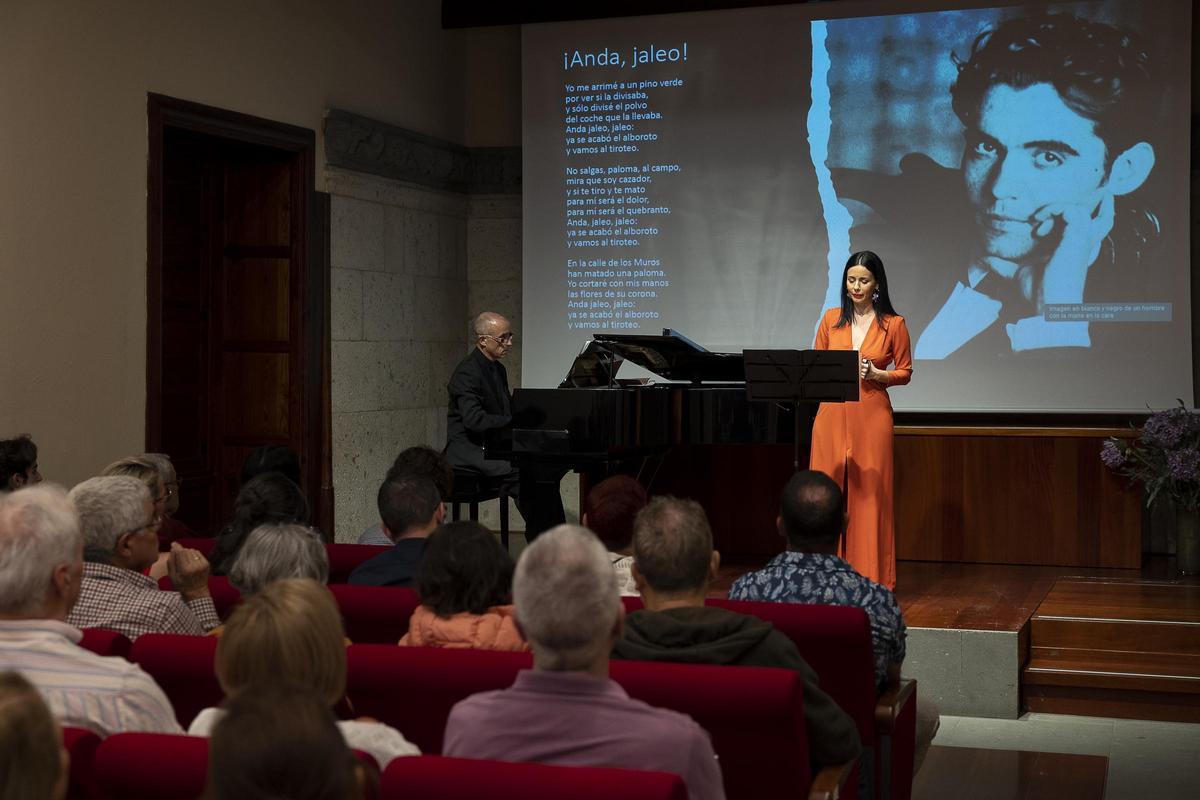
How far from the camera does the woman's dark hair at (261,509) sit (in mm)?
3664

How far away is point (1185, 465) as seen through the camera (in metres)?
6.67

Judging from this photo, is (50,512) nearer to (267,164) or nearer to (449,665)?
(449,665)

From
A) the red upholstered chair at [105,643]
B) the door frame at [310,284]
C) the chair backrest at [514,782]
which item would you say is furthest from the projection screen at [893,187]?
the chair backrest at [514,782]

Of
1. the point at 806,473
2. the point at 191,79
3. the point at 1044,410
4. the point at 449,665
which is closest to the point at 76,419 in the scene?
the point at 191,79

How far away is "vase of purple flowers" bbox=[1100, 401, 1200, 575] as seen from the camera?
6.70m

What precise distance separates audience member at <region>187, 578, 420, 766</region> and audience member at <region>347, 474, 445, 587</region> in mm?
1557

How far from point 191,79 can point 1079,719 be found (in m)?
4.80

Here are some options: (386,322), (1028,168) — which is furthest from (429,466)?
(1028,168)

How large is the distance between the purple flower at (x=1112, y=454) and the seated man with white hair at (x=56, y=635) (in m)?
5.70

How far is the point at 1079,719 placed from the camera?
17.0 feet

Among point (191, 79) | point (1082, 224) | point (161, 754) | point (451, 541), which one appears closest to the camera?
point (161, 754)

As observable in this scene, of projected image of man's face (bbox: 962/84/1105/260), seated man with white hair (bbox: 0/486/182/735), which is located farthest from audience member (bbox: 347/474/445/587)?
projected image of man's face (bbox: 962/84/1105/260)

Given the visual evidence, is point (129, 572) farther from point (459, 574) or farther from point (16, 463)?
point (16, 463)

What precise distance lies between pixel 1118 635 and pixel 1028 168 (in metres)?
2.92
